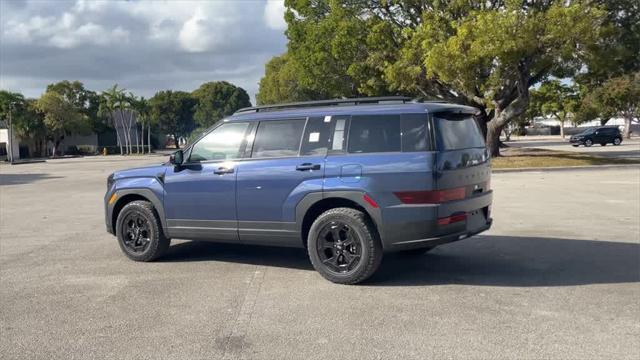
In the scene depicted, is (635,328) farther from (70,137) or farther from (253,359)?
(70,137)

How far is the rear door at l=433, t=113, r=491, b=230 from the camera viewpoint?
19.0ft

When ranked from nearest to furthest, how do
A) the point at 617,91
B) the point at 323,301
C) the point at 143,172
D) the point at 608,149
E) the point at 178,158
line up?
the point at 323,301 < the point at 178,158 < the point at 143,172 < the point at 617,91 < the point at 608,149

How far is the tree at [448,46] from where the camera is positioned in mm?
21469

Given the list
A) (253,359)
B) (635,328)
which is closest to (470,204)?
(635,328)

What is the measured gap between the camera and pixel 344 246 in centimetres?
612

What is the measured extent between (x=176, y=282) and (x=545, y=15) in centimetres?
1958

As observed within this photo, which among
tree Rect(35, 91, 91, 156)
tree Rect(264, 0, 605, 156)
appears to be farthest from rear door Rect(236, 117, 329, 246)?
→ tree Rect(35, 91, 91, 156)

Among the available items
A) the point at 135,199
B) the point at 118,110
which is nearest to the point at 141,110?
the point at 118,110

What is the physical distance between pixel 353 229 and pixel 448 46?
18478mm

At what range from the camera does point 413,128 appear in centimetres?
588

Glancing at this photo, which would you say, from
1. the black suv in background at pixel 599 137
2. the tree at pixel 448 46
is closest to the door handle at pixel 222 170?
the tree at pixel 448 46

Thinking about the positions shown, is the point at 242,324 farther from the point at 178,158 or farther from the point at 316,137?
the point at 178,158

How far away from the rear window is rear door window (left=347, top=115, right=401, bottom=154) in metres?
0.44

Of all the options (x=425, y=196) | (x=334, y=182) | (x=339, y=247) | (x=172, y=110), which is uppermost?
(x=172, y=110)
